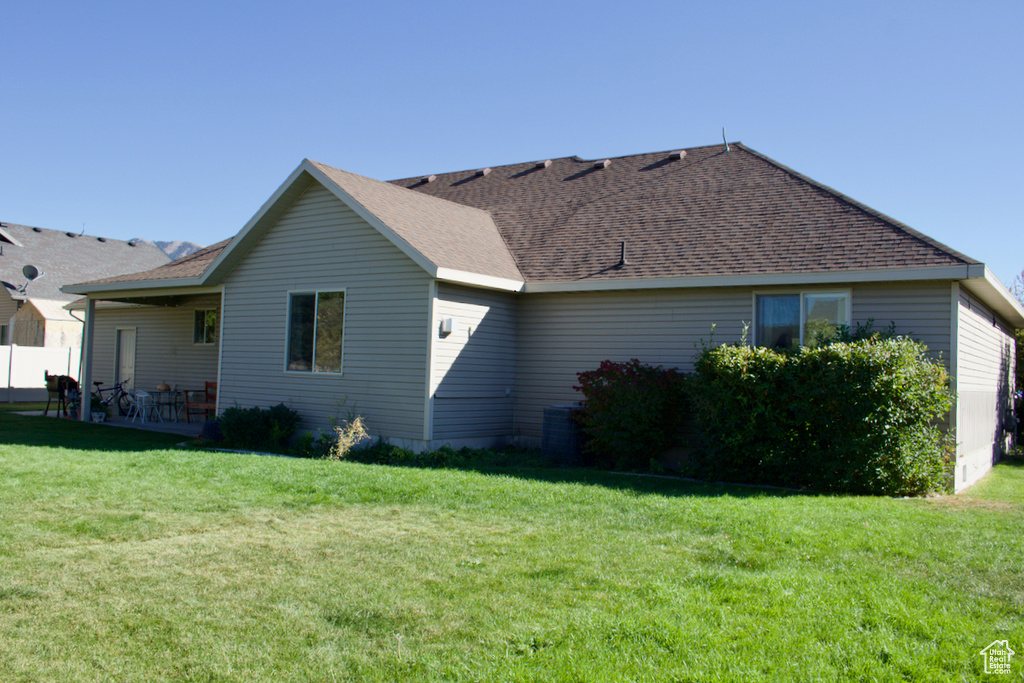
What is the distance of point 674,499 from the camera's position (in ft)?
27.6

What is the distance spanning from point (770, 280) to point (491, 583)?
7.49 metres

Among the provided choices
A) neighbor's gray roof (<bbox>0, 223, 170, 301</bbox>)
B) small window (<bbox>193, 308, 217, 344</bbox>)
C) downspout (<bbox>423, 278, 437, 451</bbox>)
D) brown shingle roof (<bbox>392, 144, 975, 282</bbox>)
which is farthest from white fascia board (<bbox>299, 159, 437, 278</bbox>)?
neighbor's gray roof (<bbox>0, 223, 170, 301</bbox>)

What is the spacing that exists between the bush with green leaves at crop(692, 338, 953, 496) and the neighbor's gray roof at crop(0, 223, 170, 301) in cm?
2834

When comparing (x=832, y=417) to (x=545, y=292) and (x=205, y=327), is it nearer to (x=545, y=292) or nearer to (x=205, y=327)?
(x=545, y=292)

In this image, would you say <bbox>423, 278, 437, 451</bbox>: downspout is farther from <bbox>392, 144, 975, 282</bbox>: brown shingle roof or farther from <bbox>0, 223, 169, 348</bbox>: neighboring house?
<bbox>0, 223, 169, 348</bbox>: neighboring house

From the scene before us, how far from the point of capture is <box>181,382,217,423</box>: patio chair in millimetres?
17203

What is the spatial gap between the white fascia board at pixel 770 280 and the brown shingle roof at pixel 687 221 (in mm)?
136

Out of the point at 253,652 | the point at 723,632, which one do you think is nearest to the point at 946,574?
the point at 723,632

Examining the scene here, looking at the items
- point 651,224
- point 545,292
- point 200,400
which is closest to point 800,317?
point 651,224

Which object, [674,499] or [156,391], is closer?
[674,499]

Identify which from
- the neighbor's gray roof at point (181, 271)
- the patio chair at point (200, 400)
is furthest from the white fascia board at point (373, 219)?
the patio chair at point (200, 400)

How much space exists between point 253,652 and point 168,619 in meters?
0.79

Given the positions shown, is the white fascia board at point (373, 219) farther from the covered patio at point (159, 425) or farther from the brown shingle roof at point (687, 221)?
the covered patio at point (159, 425)

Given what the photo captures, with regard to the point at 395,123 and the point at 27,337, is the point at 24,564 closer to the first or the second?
the point at 395,123
